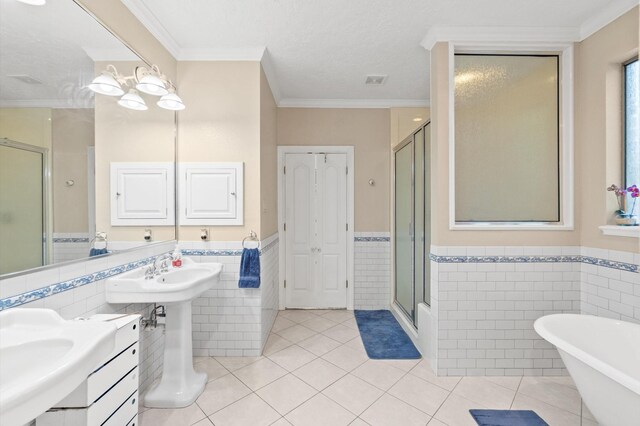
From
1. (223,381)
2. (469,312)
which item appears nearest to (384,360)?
(469,312)

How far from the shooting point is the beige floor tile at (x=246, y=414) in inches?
66.9

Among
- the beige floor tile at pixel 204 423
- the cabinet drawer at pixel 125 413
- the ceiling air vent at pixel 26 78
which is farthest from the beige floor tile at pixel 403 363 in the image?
the ceiling air vent at pixel 26 78

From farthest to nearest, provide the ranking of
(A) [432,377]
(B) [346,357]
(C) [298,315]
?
1. (C) [298,315]
2. (B) [346,357]
3. (A) [432,377]

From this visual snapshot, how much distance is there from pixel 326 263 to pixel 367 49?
93.2 inches

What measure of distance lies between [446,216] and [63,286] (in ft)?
7.89

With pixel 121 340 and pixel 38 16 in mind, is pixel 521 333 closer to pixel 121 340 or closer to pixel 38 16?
pixel 121 340

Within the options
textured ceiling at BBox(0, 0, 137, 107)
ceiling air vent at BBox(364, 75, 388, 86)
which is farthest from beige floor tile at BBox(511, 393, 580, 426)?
textured ceiling at BBox(0, 0, 137, 107)

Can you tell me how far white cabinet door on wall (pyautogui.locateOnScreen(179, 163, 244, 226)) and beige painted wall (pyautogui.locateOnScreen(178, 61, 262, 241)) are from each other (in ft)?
0.21

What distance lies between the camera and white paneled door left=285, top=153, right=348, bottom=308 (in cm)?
353

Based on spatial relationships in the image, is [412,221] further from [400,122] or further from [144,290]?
[144,290]

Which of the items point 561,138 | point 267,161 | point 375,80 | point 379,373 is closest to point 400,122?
point 375,80

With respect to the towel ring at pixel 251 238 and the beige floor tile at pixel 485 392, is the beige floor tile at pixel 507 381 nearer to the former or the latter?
the beige floor tile at pixel 485 392

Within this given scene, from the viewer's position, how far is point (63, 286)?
55.2 inches

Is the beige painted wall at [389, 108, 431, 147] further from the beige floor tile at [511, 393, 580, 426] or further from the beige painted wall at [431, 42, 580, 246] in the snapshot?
the beige floor tile at [511, 393, 580, 426]
